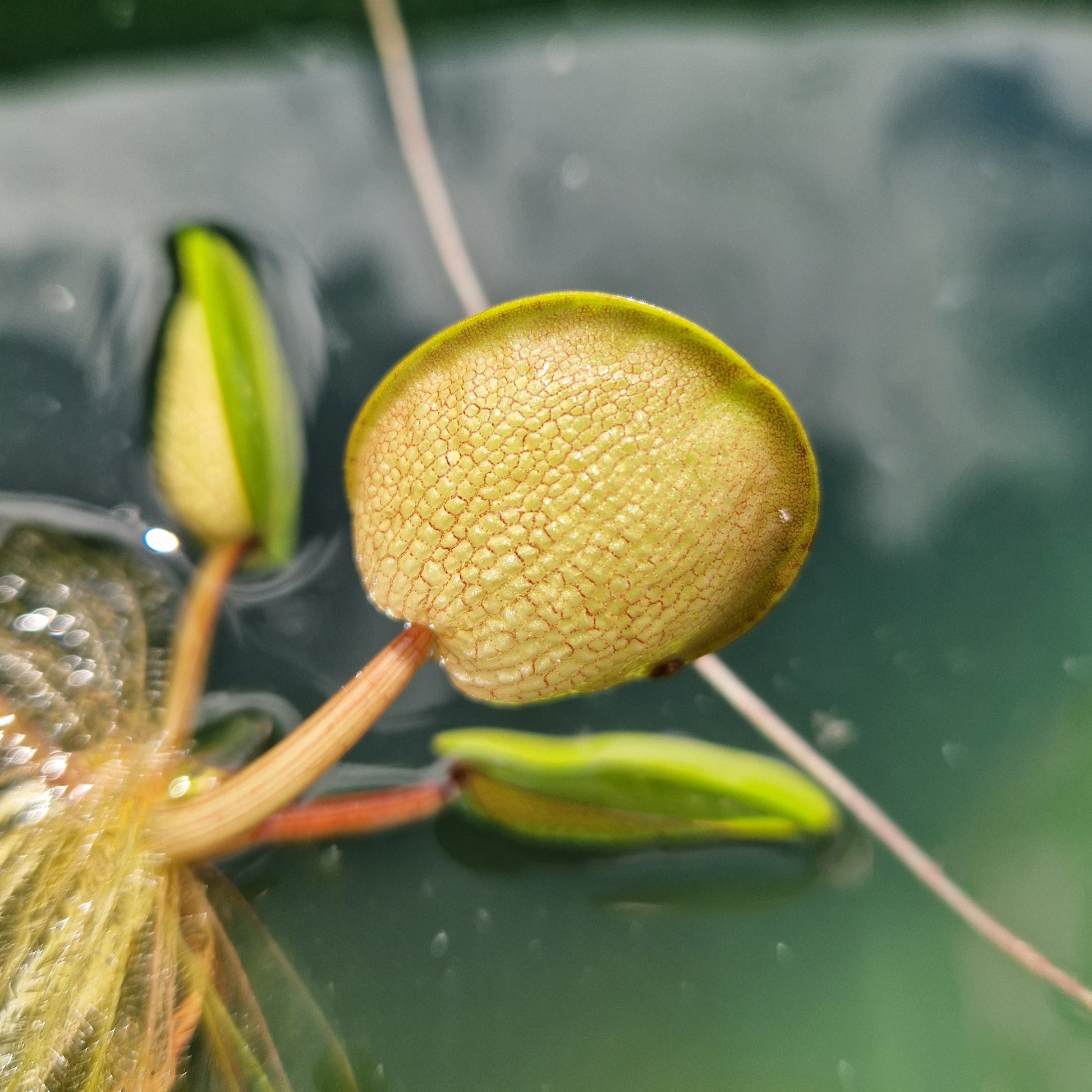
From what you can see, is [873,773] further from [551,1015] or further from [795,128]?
[795,128]

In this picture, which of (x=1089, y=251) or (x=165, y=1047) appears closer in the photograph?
(x=165, y=1047)

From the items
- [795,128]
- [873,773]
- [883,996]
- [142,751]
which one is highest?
[795,128]

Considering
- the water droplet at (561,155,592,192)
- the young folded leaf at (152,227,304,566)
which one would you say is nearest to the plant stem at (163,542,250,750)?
the young folded leaf at (152,227,304,566)

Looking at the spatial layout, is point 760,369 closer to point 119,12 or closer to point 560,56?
point 560,56

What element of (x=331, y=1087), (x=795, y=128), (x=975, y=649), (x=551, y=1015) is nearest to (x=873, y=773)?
(x=975, y=649)

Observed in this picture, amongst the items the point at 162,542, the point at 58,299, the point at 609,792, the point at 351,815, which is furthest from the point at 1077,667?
the point at 58,299

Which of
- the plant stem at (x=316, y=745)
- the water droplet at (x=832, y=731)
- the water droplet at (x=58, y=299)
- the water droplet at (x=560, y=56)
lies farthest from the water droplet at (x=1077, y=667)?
the water droplet at (x=58, y=299)
